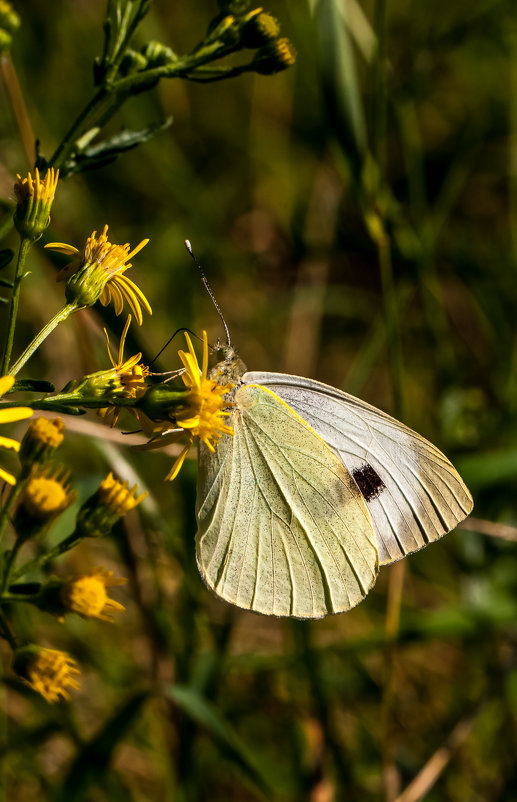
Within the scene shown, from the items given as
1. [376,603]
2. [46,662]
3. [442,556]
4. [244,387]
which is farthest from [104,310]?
[442,556]

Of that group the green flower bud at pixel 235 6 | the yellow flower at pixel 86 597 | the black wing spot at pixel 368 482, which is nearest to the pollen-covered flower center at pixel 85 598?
the yellow flower at pixel 86 597

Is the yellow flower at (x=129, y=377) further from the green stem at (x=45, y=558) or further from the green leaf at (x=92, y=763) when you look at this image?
the green leaf at (x=92, y=763)

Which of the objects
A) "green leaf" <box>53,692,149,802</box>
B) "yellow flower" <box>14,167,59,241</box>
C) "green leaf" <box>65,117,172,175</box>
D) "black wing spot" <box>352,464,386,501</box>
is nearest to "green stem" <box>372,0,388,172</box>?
"green leaf" <box>65,117,172,175</box>

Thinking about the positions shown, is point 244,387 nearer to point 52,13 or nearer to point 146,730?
point 146,730

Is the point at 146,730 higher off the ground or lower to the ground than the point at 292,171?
lower

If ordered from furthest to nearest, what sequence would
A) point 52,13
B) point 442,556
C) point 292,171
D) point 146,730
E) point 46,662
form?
point 292,171, point 52,13, point 442,556, point 146,730, point 46,662

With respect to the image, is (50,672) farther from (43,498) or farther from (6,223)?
(6,223)
